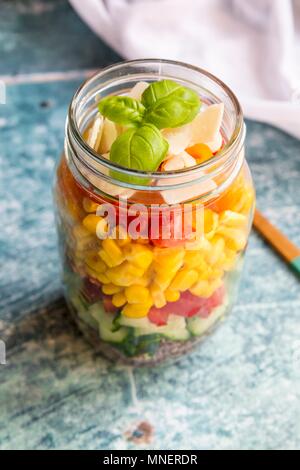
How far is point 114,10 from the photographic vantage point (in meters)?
1.28

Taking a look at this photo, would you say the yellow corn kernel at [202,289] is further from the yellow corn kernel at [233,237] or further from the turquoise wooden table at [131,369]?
the turquoise wooden table at [131,369]

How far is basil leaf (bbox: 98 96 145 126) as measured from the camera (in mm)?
726

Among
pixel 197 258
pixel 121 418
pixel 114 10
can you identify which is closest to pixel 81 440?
Result: pixel 121 418

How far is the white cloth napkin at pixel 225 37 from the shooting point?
46.9 inches

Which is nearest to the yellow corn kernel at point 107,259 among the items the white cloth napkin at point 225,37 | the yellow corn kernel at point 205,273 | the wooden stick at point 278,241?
the yellow corn kernel at point 205,273

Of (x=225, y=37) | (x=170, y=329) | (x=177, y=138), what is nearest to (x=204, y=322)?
(x=170, y=329)

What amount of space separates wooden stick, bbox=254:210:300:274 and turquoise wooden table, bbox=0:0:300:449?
0.6 inches

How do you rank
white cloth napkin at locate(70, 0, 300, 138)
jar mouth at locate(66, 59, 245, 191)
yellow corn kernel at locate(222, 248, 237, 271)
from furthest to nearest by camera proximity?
white cloth napkin at locate(70, 0, 300, 138), yellow corn kernel at locate(222, 248, 237, 271), jar mouth at locate(66, 59, 245, 191)

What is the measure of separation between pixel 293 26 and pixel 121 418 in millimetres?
840

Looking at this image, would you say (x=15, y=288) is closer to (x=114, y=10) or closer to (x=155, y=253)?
(x=155, y=253)

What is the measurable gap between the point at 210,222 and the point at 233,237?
0.06m

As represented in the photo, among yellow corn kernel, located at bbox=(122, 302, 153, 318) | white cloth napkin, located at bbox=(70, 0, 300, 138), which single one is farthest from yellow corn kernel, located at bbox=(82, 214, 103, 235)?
white cloth napkin, located at bbox=(70, 0, 300, 138)

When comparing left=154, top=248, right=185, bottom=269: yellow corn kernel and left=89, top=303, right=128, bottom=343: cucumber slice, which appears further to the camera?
left=89, top=303, right=128, bottom=343: cucumber slice

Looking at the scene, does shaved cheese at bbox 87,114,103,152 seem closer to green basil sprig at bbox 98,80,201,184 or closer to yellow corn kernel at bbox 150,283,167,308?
green basil sprig at bbox 98,80,201,184
